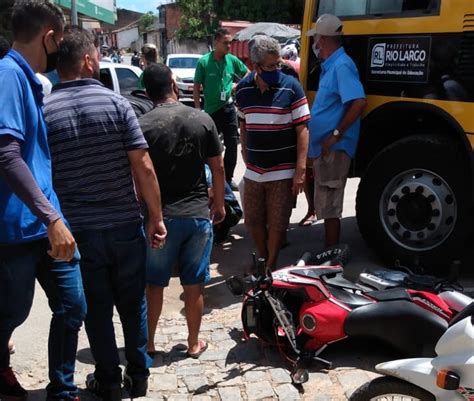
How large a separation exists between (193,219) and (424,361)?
1557 millimetres

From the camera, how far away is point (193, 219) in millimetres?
3623

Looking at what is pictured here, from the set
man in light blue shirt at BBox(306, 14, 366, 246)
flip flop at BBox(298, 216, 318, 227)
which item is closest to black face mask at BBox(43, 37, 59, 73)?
man in light blue shirt at BBox(306, 14, 366, 246)

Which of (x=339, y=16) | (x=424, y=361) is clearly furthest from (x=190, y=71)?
(x=424, y=361)

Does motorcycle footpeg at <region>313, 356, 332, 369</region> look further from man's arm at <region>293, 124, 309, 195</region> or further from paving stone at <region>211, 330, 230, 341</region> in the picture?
man's arm at <region>293, 124, 309, 195</region>

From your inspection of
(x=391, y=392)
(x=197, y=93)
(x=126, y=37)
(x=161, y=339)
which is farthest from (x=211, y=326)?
(x=126, y=37)

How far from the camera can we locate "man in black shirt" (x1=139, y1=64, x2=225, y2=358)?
352 centimetres

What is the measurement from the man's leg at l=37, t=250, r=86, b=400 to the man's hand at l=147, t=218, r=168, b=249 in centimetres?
45

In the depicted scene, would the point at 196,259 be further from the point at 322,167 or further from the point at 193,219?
the point at 322,167

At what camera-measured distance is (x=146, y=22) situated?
69.9 meters

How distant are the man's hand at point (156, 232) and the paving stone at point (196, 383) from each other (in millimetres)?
855

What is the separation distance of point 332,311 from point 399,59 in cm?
209

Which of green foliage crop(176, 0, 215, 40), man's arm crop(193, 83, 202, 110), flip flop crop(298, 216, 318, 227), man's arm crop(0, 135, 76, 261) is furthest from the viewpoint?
green foliage crop(176, 0, 215, 40)

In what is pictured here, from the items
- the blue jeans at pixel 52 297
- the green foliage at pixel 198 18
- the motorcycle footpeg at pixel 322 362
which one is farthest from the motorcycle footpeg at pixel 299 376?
the green foliage at pixel 198 18

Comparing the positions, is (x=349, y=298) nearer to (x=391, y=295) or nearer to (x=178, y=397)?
(x=391, y=295)
